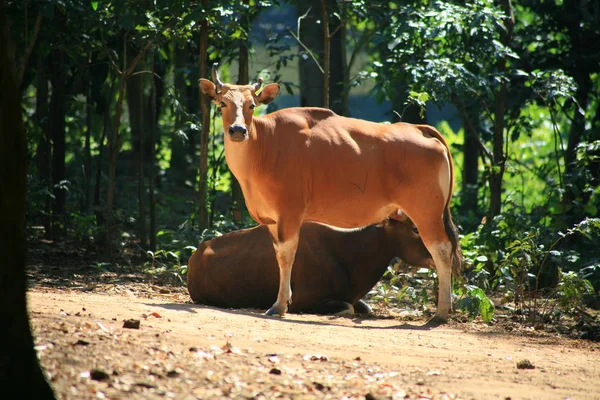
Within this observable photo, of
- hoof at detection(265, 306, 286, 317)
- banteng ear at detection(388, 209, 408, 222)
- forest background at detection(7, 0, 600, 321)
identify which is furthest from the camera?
forest background at detection(7, 0, 600, 321)

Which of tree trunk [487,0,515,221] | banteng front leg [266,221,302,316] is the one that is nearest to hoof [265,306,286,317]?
banteng front leg [266,221,302,316]

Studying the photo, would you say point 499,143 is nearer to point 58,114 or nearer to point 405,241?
point 405,241

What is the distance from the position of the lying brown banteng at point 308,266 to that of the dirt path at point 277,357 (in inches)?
30.6

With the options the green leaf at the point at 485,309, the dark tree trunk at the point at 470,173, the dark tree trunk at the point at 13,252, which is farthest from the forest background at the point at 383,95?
the dark tree trunk at the point at 13,252

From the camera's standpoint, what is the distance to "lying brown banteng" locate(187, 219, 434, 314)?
8.56m

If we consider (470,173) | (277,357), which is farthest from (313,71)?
(277,357)

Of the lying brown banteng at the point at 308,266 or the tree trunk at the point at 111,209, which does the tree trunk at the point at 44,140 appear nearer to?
the tree trunk at the point at 111,209

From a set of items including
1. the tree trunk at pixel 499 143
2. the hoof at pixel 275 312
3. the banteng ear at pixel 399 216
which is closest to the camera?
the hoof at pixel 275 312

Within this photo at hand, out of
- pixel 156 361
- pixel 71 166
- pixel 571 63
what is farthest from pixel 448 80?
pixel 71 166

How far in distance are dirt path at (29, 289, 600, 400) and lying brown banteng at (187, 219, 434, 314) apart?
0.78 m

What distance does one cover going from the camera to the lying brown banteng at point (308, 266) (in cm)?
856

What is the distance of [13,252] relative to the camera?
4.15m

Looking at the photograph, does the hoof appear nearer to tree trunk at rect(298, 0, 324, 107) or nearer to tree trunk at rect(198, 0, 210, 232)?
tree trunk at rect(198, 0, 210, 232)

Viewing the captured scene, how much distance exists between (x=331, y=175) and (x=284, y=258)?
946 mm
